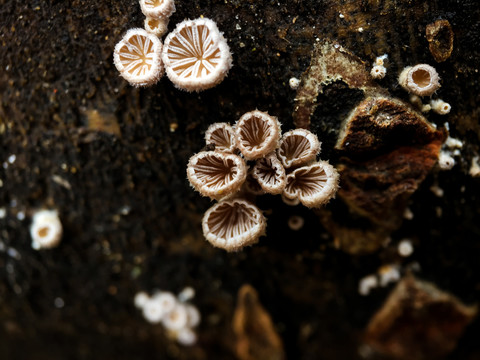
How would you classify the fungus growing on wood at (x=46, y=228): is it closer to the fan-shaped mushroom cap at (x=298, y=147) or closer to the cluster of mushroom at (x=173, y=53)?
the cluster of mushroom at (x=173, y=53)

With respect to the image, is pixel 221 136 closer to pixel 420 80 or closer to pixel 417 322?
pixel 420 80

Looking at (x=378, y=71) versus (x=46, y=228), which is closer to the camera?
(x=378, y=71)

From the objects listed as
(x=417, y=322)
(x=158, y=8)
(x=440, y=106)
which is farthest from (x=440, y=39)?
(x=417, y=322)

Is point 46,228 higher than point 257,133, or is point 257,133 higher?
point 257,133

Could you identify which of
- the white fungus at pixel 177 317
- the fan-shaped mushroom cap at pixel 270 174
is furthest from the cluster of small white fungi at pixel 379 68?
the white fungus at pixel 177 317

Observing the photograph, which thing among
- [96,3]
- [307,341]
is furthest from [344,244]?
[96,3]
